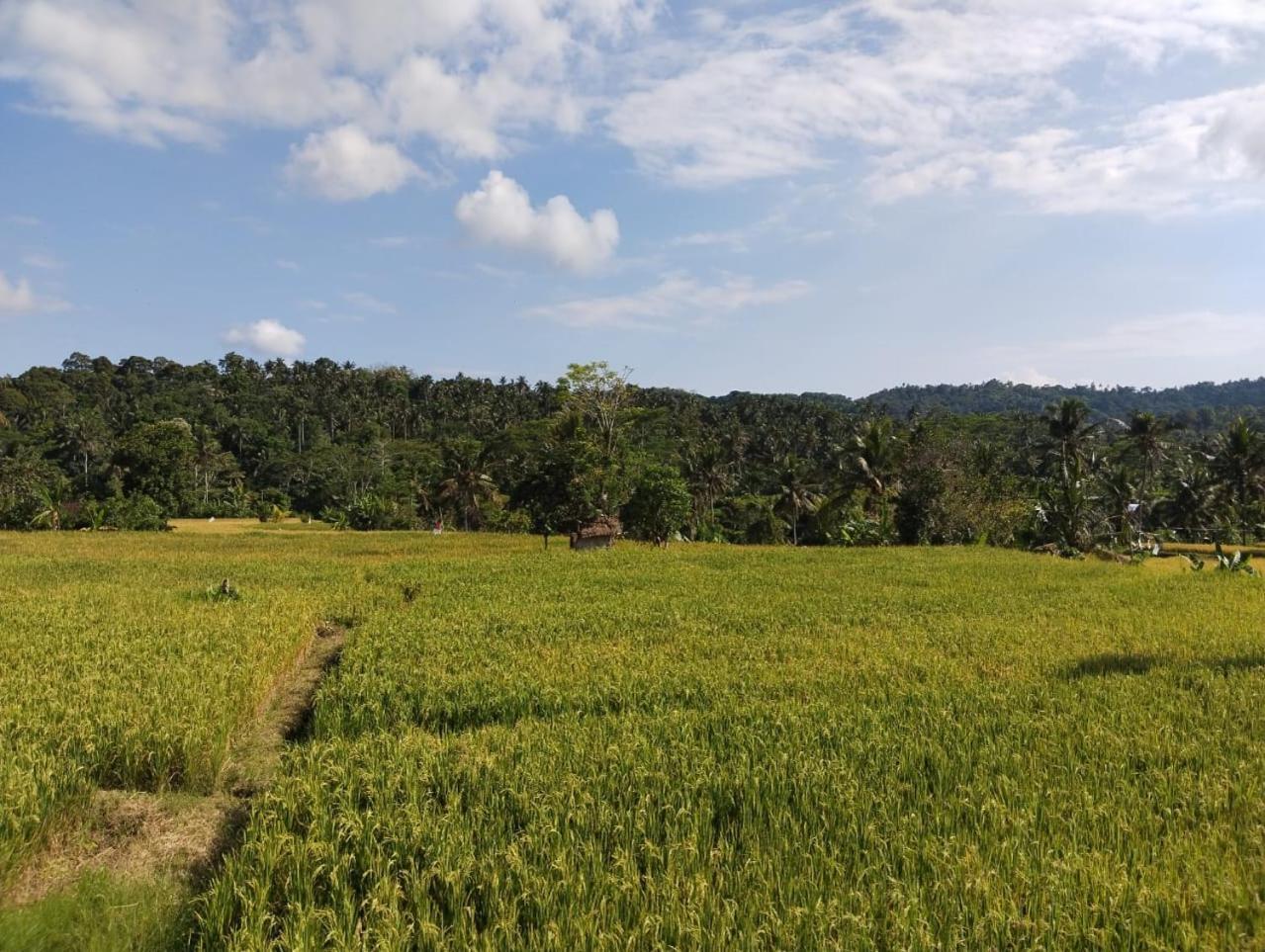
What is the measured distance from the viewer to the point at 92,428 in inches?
2397

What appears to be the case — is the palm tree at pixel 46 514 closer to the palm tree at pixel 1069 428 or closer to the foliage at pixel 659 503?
the foliage at pixel 659 503

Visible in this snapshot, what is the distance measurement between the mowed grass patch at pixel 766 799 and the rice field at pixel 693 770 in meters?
0.03

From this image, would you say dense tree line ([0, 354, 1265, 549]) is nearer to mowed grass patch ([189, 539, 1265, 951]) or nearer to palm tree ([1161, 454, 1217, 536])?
palm tree ([1161, 454, 1217, 536])

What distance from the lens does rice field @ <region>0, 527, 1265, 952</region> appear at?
3641mm

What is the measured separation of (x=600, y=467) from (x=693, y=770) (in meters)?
22.9

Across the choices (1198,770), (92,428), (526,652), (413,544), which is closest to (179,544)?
(413,544)

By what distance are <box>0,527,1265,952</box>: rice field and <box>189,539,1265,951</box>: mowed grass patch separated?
0.08 feet

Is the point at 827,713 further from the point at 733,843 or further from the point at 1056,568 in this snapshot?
the point at 1056,568

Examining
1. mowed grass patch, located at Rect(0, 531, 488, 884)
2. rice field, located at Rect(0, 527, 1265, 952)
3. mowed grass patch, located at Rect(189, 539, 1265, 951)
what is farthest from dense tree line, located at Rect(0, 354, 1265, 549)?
mowed grass patch, located at Rect(189, 539, 1265, 951)

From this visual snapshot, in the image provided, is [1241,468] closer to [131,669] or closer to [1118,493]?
[1118,493]

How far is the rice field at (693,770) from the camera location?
3641mm

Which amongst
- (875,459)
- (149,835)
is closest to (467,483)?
(875,459)

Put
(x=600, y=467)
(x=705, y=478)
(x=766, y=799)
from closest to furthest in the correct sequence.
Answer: (x=766, y=799) → (x=600, y=467) → (x=705, y=478)

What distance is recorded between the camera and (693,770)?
520 cm
